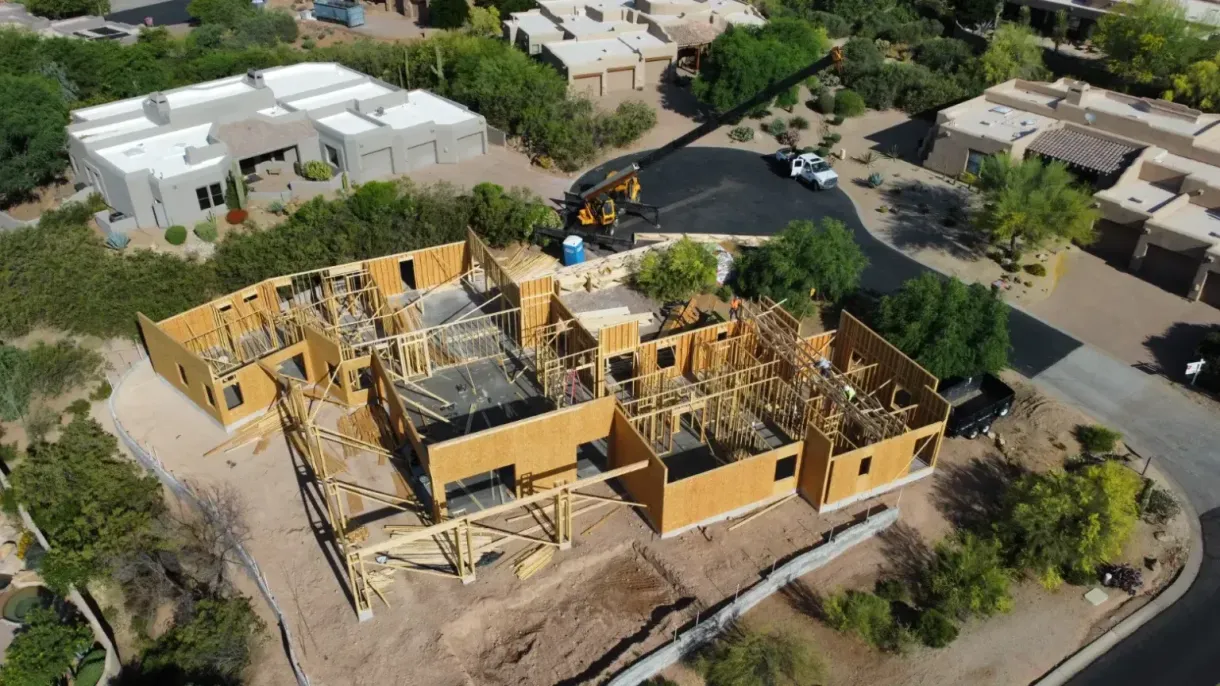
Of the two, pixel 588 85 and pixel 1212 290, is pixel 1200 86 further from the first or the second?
pixel 588 85

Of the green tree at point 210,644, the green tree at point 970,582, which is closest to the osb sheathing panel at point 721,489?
the green tree at point 970,582

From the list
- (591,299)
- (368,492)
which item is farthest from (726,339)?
→ (368,492)

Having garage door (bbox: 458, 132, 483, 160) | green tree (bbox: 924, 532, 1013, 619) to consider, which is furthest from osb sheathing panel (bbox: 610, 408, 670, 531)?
garage door (bbox: 458, 132, 483, 160)

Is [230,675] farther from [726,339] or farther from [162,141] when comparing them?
[162,141]

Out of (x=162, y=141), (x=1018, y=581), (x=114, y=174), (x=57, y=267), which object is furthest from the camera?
(x=162, y=141)

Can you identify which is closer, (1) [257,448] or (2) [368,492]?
(2) [368,492]

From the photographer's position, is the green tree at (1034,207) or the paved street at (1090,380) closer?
the paved street at (1090,380)

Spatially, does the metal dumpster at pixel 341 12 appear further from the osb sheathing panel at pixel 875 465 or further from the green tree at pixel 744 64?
the osb sheathing panel at pixel 875 465

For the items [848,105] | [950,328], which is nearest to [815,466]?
[950,328]
